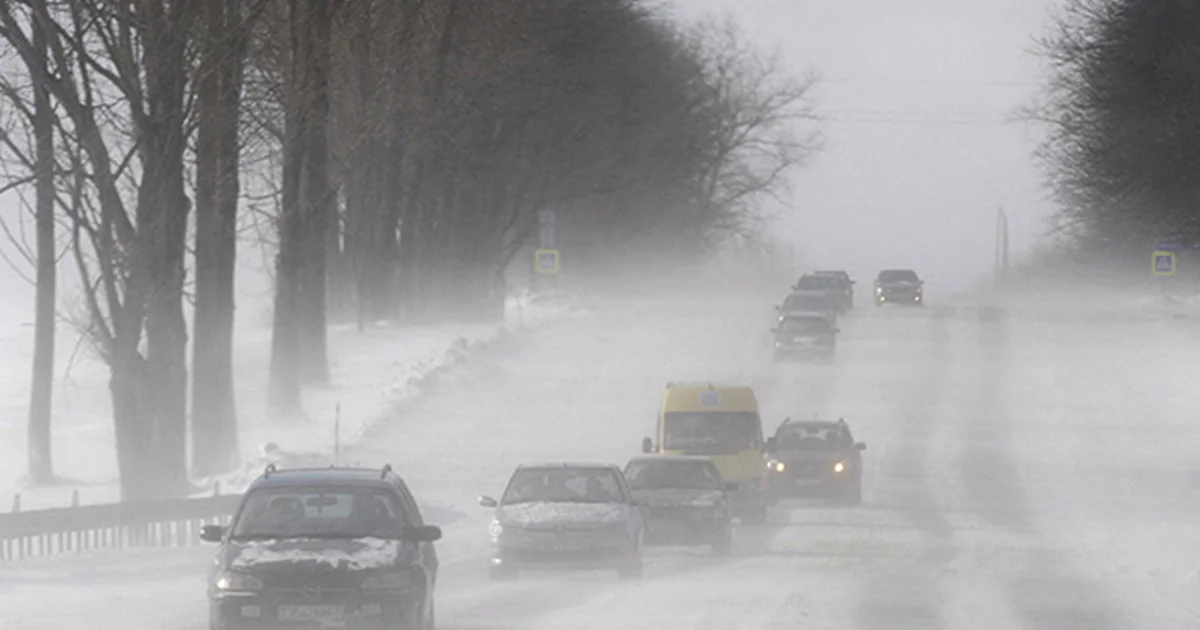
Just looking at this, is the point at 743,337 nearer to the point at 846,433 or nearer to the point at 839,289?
the point at 839,289

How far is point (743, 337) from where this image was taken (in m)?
71.7

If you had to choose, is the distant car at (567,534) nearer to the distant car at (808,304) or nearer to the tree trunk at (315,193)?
the tree trunk at (315,193)

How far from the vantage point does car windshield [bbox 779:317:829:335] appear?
63.8 metres

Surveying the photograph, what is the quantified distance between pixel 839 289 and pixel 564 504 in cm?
5948

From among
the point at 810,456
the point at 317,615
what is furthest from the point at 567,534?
the point at 810,456

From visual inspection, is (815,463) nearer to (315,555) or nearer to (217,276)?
(217,276)

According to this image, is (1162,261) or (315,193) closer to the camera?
(315,193)

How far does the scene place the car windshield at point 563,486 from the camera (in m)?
25.8

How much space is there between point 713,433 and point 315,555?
61.3 ft

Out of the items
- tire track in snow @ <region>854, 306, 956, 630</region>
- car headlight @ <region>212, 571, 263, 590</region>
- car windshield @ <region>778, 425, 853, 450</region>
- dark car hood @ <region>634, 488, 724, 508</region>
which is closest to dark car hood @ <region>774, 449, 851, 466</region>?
car windshield @ <region>778, 425, 853, 450</region>

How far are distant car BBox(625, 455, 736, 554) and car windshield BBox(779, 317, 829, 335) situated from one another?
33.5m

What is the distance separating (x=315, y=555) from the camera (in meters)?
17.2

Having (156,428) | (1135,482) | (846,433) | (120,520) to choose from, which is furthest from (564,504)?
(1135,482)

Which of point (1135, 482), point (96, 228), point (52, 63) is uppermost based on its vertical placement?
point (52, 63)
